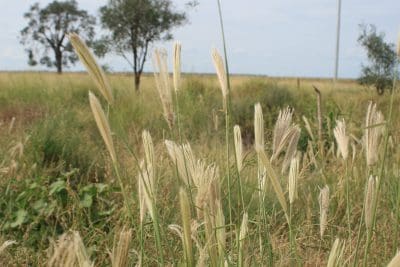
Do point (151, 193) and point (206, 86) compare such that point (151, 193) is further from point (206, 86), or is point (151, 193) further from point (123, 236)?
point (206, 86)

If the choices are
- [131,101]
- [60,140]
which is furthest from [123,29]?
[60,140]

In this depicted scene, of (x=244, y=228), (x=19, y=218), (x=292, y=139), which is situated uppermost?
(x=292, y=139)

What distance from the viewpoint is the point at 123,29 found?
623 inches

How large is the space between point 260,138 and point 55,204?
1.77 m

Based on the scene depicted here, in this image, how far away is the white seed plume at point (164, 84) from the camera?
0.62 meters

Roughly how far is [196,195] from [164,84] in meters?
0.19

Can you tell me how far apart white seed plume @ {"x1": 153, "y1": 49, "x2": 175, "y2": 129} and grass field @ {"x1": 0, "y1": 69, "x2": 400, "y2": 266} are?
0.07 feet

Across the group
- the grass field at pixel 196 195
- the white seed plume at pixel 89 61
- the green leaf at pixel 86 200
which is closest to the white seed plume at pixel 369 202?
the grass field at pixel 196 195

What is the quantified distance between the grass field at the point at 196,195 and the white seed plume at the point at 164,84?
2cm

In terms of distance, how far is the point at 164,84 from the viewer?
625 millimetres

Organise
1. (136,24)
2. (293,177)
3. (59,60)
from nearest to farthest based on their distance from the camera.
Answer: (293,177)
(136,24)
(59,60)

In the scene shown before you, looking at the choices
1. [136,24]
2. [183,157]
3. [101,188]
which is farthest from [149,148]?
[136,24]

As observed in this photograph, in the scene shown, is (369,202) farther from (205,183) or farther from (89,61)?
(89,61)

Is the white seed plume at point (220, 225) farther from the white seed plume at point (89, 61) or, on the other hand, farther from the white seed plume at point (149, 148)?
the white seed plume at point (89, 61)
